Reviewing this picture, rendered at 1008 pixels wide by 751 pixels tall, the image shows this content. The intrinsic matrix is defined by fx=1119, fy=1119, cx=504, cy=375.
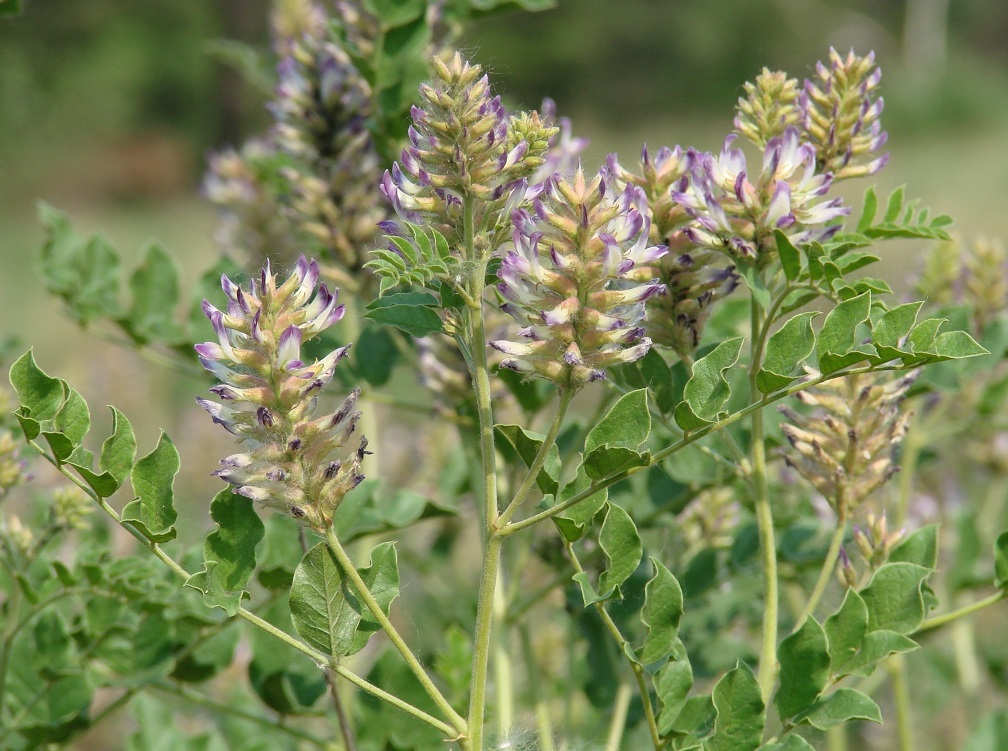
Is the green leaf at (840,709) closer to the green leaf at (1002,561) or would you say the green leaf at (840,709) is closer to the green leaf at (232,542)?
the green leaf at (1002,561)

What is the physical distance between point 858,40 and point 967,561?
24.0m

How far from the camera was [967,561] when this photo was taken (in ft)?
6.18

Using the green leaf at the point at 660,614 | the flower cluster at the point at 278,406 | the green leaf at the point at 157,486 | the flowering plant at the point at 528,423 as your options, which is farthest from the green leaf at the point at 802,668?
the green leaf at the point at 157,486

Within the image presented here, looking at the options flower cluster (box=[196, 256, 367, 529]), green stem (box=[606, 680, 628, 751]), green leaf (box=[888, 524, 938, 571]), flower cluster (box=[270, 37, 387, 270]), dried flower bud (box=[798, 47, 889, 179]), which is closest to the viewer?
flower cluster (box=[196, 256, 367, 529])

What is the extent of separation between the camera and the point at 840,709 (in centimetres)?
112

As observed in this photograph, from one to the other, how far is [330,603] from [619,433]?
31 centimetres

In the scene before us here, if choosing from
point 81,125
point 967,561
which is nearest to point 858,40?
point 81,125

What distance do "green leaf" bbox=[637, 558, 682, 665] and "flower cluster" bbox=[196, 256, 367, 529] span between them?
1.10 ft

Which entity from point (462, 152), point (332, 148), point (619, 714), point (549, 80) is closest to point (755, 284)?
point (462, 152)

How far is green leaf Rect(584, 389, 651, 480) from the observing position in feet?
3.34

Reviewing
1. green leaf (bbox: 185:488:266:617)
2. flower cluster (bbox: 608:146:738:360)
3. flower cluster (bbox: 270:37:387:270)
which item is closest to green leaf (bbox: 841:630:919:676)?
flower cluster (bbox: 608:146:738:360)

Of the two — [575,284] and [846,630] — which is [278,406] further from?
[846,630]

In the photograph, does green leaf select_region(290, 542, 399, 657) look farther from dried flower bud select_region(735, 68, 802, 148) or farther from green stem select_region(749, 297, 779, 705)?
dried flower bud select_region(735, 68, 802, 148)

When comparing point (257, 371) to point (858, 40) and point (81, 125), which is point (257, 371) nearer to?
point (81, 125)
